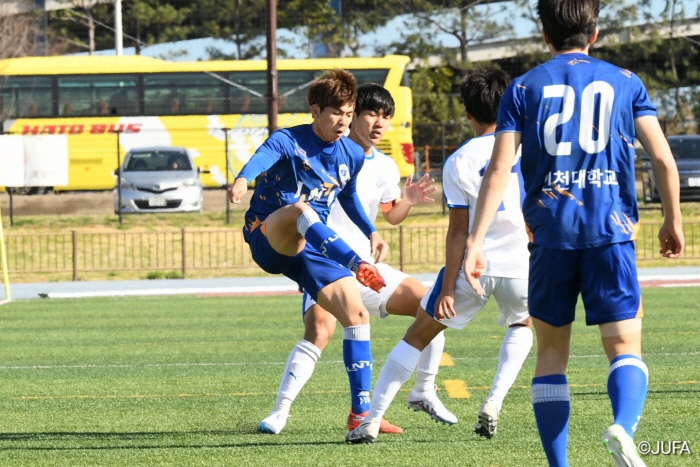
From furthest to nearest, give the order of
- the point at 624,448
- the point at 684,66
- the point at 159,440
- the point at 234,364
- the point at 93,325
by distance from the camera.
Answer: the point at 684,66 < the point at 93,325 < the point at 234,364 < the point at 159,440 < the point at 624,448

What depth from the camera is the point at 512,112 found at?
4.16m

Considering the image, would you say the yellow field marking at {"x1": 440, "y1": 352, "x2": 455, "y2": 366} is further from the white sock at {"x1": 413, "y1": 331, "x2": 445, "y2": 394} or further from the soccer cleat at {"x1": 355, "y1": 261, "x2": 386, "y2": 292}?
the soccer cleat at {"x1": 355, "y1": 261, "x2": 386, "y2": 292}

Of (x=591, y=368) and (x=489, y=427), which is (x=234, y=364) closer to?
(x=591, y=368)

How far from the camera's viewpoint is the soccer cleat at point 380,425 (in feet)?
18.4

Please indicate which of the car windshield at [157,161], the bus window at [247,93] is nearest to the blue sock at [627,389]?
the car windshield at [157,161]

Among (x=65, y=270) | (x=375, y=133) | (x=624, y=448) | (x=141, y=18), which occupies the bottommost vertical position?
(x=65, y=270)

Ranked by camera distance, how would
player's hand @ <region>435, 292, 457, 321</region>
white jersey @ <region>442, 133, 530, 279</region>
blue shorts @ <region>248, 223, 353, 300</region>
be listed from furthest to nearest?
1. blue shorts @ <region>248, 223, 353, 300</region>
2. white jersey @ <region>442, 133, 530, 279</region>
3. player's hand @ <region>435, 292, 457, 321</region>

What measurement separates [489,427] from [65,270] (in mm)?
15816

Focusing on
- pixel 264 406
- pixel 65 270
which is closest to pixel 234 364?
pixel 264 406

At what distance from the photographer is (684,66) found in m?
36.5

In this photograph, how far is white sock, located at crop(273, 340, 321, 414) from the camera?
5.98 m

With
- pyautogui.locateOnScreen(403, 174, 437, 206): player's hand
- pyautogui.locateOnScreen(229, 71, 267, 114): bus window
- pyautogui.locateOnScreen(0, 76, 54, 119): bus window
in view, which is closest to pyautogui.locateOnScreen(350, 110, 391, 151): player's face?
pyautogui.locateOnScreen(403, 174, 437, 206): player's hand

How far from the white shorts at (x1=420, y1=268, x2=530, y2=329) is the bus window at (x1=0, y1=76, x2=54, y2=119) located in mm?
26027

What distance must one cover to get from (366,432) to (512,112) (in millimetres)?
1869
